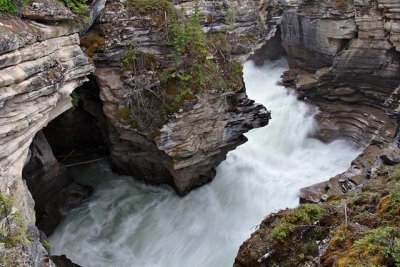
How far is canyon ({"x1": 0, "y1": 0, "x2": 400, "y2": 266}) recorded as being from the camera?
28.7ft

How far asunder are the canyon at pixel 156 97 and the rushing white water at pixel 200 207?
0.59 meters

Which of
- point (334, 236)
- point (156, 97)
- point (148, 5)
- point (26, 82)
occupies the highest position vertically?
point (148, 5)

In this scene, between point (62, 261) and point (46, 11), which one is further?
point (62, 261)

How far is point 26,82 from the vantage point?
8453 mm

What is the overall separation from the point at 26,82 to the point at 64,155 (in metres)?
7.75

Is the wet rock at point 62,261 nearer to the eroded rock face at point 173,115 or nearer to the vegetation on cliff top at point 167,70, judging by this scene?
the eroded rock face at point 173,115

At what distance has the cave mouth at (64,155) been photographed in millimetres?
12898

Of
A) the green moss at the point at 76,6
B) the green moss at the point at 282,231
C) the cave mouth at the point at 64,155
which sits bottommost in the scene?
the cave mouth at the point at 64,155

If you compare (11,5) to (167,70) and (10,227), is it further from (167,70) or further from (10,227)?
(10,227)

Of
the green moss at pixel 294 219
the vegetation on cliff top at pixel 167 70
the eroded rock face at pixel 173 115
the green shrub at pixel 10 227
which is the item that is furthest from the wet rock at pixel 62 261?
the green moss at pixel 294 219

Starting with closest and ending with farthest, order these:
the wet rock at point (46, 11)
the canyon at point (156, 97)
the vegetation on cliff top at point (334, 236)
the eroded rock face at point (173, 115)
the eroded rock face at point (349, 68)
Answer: the vegetation on cliff top at point (334, 236) < the canyon at point (156, 97) < the wet rock at point (46, 11) < the eroded rock face at point (173, 115) < the eroded rock face at point (349, 68)

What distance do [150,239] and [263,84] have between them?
36.7 feet

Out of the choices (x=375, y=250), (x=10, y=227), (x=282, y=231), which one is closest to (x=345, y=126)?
(x=282, y=231)

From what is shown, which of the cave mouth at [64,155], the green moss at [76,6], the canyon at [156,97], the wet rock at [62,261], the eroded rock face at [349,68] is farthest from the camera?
the eroded rock face at [349,68]
